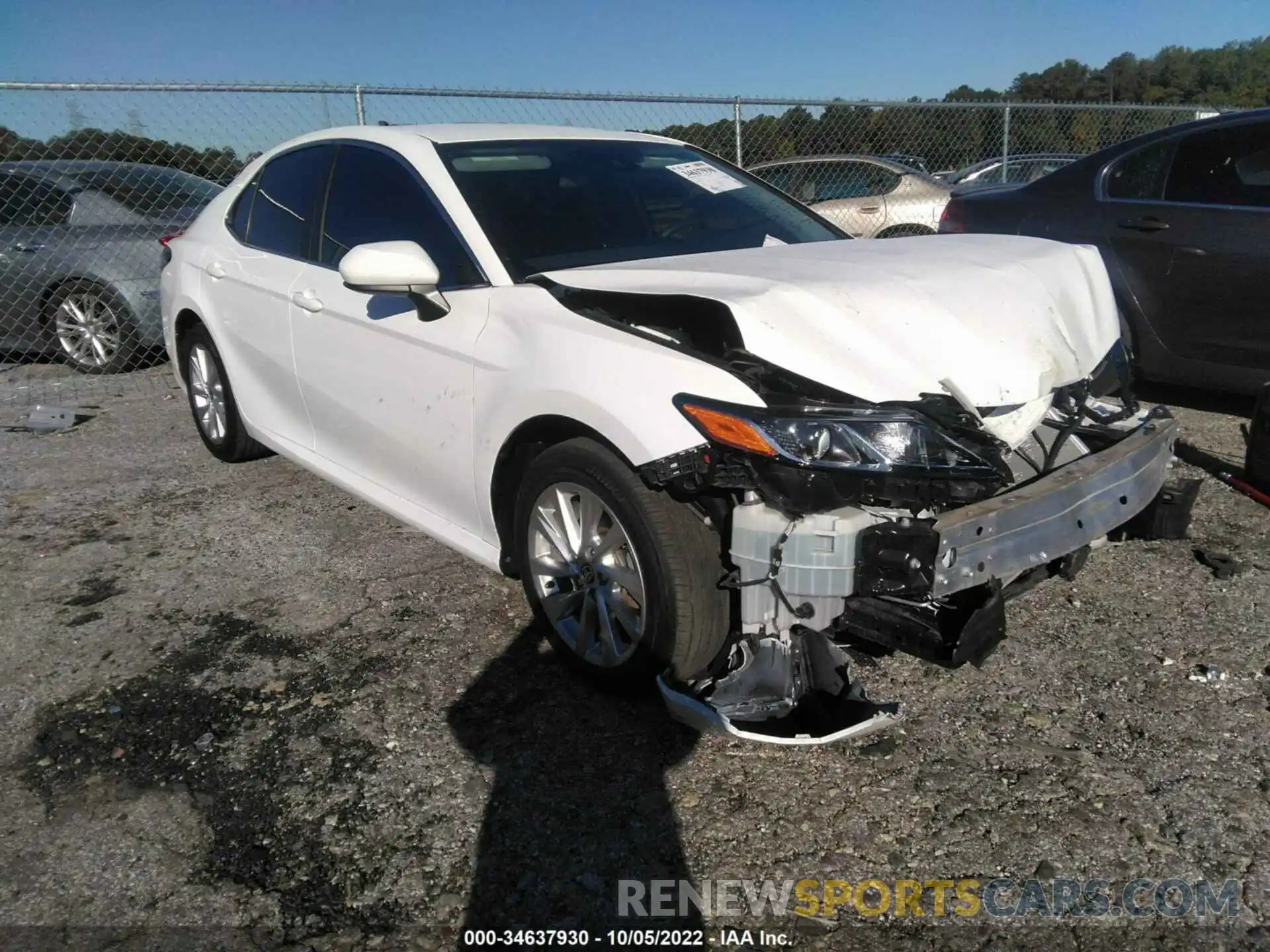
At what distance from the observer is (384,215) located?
3.48m

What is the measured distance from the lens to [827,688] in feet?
8.18

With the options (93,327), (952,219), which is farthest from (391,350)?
(93,327)

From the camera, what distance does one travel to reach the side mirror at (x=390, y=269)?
284 centimetres

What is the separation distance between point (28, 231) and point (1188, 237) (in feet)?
25.7

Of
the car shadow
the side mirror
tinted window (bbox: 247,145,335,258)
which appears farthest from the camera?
tinted window (bbox: 247,145,335,258)

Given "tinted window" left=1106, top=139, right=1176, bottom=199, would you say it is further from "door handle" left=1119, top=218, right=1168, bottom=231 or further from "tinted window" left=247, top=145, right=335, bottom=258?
"tinted window" left=247, top=145, right=335, bottom=258

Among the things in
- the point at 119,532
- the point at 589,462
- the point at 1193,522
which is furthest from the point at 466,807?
the point at 1193,522

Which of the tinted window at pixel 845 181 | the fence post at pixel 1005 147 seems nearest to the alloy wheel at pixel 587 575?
the tinted window at pixel 845 181

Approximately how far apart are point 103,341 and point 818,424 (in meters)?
7.21

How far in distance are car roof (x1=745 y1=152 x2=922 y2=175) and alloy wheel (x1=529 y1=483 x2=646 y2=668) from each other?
7900 millimetres

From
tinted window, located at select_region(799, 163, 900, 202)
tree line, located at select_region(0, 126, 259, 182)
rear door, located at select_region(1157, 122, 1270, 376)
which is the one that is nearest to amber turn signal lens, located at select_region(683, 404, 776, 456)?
rear door, located at select_region(1157, 122, 1270, 376)

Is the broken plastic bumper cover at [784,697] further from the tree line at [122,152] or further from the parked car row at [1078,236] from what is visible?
the tree line at [122,152]

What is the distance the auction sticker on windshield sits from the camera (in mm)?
3785

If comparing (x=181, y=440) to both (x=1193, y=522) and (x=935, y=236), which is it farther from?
(x=1193, y=522)
